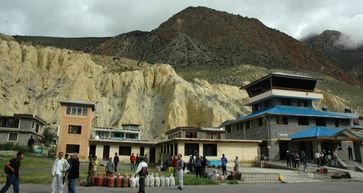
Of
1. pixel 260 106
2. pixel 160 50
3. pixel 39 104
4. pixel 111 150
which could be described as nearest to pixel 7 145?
pixel 111 150

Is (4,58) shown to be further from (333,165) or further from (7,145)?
(333,165)

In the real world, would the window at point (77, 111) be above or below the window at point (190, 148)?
above

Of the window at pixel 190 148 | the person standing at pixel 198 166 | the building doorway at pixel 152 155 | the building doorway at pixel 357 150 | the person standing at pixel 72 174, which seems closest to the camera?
the person standing at pixel 72 174

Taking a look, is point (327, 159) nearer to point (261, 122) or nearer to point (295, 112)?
point (295, 112)

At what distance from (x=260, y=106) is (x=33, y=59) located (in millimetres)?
63632

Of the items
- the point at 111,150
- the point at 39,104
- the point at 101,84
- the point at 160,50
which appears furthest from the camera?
the point at 160,50

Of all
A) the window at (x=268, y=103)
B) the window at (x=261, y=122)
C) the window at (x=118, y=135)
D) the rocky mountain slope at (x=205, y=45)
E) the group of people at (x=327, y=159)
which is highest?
the rocky mountain slope at (x=205, y=45)

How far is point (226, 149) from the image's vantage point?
130 feet

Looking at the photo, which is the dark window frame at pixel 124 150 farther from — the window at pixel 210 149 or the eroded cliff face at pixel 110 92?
the eroded cliff face at pixel 110 92

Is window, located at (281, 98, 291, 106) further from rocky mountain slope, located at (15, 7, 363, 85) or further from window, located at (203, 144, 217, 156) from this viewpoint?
rocky mountain slope, located at (15, 7, 363, 85)

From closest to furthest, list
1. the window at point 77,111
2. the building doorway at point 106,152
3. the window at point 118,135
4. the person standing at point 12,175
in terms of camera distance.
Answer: the person standing at point 12,175
the window at point 77,111
the building doorway at point 106,152
the window at point 118,135

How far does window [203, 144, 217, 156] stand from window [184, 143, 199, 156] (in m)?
1.04

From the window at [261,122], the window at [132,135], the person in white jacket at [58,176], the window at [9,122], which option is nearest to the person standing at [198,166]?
the person in white jacket at [58,176]

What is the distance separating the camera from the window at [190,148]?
38094 millimetres
